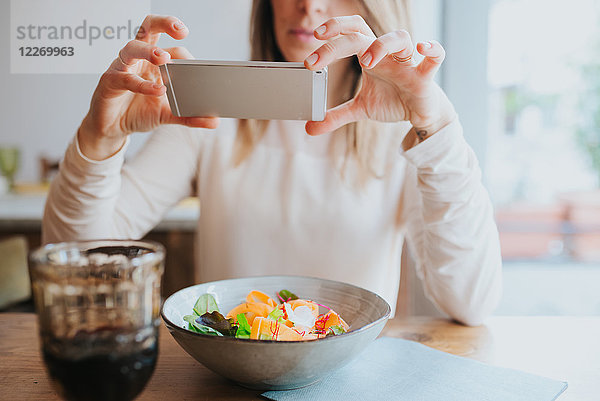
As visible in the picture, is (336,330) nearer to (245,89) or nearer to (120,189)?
(245,89)

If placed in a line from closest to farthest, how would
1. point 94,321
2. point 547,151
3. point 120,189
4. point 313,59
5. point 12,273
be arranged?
point 94,321, point 313,59, point 120,189, point 12,273, point 547,151

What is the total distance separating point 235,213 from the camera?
1227mm

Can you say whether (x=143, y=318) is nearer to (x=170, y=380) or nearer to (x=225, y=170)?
(x=170, y=380)

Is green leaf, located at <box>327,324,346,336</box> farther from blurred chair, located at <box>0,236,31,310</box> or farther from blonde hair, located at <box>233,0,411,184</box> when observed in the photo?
blurred chair, located at <box>0,236,31,310</box>

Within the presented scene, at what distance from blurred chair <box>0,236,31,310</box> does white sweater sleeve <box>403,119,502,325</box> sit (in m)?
1.32

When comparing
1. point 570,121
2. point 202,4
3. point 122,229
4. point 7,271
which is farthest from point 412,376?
point 570,121

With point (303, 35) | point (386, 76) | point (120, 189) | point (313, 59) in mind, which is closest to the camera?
point (313, 59)

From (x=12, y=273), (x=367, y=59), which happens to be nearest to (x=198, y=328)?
(x=367, y=59)

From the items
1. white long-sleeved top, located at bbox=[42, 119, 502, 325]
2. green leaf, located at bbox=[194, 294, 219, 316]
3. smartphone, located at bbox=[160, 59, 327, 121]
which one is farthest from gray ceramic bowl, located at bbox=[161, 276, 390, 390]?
white long-sleeved top, located at bbox=[42, 119, 502, 325]

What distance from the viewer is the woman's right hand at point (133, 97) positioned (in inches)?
28.5

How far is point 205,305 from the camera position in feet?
2.43

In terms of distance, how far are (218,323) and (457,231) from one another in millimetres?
506

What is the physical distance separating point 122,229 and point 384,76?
0.66 meters

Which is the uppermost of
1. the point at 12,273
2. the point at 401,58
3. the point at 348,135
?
the point at 401,58
